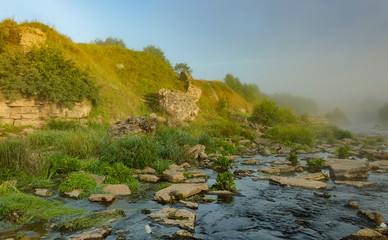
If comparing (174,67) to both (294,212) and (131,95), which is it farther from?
(294,212)

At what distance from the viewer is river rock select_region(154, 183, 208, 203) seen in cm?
612

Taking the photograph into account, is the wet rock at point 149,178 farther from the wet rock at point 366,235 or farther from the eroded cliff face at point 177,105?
the eroded cliff face at point 177,105

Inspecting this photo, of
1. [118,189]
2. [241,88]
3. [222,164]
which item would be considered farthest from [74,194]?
[241,88]

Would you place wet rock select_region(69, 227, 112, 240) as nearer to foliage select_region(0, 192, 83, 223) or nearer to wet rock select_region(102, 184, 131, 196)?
foliage select_region(0, 192, 83, 223)

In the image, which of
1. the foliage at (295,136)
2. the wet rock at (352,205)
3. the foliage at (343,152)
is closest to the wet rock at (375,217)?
the wet rock at (352,205)

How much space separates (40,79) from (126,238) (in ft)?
57.1

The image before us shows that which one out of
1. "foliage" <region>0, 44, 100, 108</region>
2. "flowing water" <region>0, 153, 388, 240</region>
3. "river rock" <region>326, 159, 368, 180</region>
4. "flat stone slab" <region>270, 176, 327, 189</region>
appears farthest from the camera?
"foliage" <region>0, 44, 100, 108</region>

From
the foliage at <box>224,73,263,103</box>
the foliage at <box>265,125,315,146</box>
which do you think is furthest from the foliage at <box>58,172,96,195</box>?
the foliage at <box>224,73,263,103</box>

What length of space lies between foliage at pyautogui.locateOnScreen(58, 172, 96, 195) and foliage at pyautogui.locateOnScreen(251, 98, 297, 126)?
29.6 m

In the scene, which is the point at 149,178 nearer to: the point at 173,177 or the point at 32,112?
the point at 173,177

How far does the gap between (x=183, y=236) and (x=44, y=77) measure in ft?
60.2

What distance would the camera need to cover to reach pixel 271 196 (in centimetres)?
670

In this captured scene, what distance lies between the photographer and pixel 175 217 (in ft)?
16.1

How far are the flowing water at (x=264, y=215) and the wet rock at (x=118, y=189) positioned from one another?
12.9 inches
